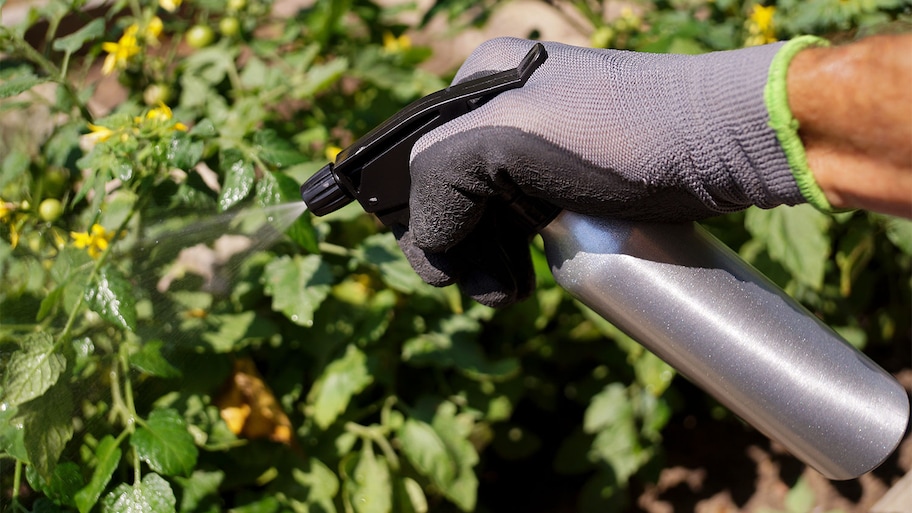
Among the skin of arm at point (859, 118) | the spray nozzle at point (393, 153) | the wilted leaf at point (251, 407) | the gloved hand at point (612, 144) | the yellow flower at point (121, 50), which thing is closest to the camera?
the skin of arm at point (859, 118)

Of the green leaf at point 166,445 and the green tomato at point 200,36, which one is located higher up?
the green tomato at point 200,36

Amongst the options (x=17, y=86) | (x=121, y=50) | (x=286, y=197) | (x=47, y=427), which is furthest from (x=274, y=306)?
(x=121, y=50)

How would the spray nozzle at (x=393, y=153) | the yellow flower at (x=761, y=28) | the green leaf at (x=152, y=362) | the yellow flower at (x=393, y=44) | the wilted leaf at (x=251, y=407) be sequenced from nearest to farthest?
the spray nozzle at (x=393, y=153)
the green leaf at (x=152, y=362)
the wilted leaf at (x=251, y=407)
the yellow flower at (x=761, y=28)
the yellow flower at (x=393, y=44)

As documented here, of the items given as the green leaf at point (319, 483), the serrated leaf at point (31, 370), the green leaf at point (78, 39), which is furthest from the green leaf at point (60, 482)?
the green leaf at point (78, 39)

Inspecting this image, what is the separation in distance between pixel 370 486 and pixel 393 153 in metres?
0.78

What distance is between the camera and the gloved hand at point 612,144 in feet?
3.02

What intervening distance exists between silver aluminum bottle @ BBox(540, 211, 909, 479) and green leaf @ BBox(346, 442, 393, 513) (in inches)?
27.7

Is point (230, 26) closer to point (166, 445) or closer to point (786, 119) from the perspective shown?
point (166, 445)

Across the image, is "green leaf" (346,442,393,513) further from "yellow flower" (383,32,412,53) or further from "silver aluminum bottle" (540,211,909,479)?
"yellow flower" (383,32,412,53)

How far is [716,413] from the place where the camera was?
2.26 meters

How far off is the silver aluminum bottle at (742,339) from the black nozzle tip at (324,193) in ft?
1.02

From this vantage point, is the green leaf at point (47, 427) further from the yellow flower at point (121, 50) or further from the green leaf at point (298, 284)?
the yellow flower at point (121, 50)

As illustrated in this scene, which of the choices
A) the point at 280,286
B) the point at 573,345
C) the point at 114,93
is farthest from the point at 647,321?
the point at 114,93

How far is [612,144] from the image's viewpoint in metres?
0.98
